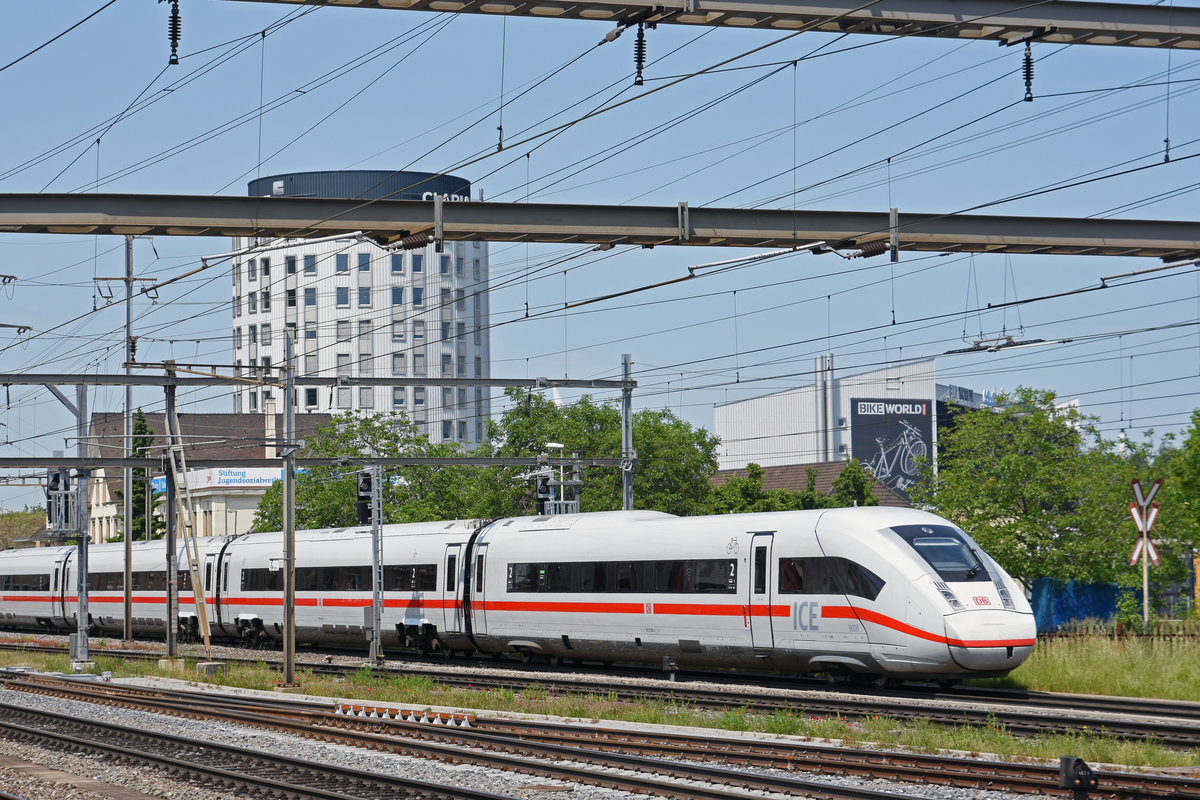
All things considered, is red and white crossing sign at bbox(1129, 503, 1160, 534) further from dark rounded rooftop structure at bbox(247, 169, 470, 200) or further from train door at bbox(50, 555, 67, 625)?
dark rounded rooftop structure at bbox(247, 169, 470, 200)

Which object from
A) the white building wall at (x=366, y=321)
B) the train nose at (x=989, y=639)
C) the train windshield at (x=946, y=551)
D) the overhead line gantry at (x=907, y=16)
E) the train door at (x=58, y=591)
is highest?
the white building wall at (x=366, y=321)

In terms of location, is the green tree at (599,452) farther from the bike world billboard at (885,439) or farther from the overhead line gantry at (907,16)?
the bike world billboard at (885,439)

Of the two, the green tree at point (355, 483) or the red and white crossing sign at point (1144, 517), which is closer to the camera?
the red and white crossing sign at point (1144, 517)

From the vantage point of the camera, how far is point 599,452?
60938 mm

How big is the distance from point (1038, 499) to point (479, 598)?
18497 millimetres

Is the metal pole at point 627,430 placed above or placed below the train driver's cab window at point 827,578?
above

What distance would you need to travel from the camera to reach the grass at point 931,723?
15.1 m

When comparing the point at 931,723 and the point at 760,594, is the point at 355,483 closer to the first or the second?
the point at 760,594


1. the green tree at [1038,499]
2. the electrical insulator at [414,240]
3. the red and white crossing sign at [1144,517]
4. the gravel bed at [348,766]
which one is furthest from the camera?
the green tree at [1038,499]

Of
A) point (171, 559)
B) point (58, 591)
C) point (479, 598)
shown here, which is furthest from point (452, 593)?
point (58, 591)

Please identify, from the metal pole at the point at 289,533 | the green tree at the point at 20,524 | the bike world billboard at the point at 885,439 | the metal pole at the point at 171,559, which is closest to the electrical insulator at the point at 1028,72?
the metal pole at the point at 289,533

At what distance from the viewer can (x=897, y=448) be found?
406ft

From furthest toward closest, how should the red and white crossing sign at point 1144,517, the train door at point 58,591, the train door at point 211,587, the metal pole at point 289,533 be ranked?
the train door at point 58,591, the train door at point 211,587, the metal pole at point 289,533, the red and white crossing sign at point 1144,517

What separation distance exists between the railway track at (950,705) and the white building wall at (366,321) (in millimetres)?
97461
